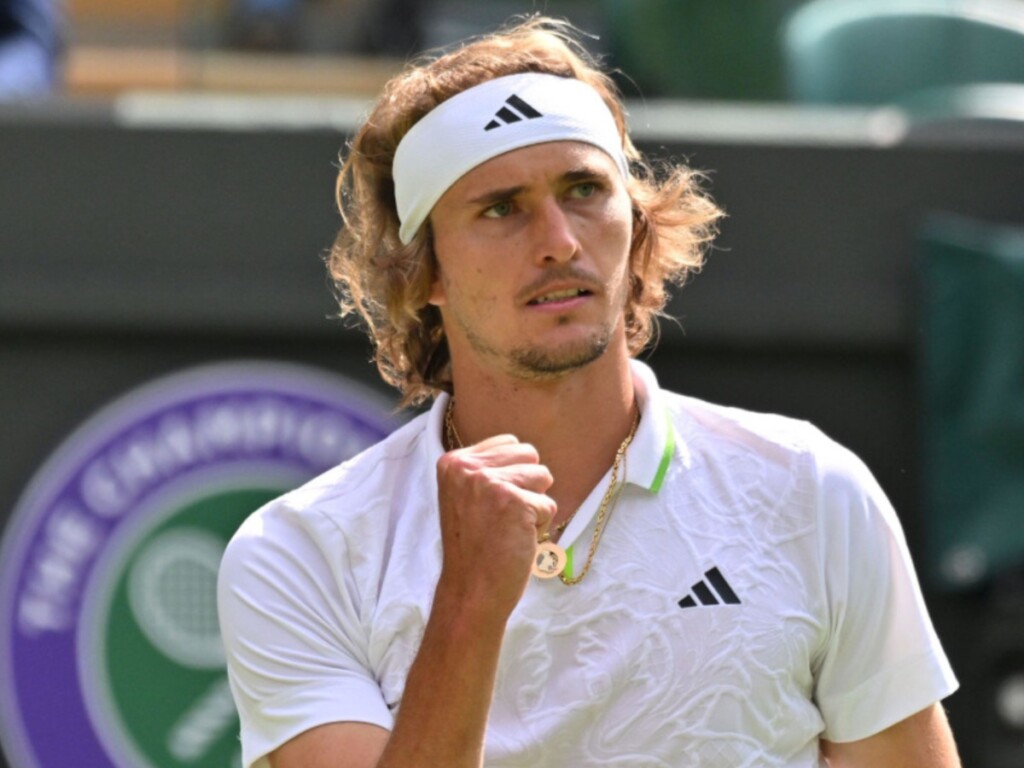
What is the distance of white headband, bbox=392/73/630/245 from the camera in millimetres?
2660

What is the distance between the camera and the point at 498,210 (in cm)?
266

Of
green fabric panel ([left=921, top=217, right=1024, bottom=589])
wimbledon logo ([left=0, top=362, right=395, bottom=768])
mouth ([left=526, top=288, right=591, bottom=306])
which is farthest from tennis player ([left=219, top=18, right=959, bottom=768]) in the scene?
green fabric panel ([left=921, top=217, right=1024, bottom=589])

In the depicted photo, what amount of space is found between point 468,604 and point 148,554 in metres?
2.44

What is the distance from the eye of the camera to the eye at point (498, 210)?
2646 millimetres

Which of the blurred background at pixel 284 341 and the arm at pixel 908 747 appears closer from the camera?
the arm at pixel 908 747

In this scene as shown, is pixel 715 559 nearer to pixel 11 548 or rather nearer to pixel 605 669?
pixel 605 669

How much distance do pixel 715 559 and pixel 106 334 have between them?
8.33 ft

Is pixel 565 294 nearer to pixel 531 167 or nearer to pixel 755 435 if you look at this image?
pixel 531 167

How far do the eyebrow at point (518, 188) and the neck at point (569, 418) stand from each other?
0.78ft

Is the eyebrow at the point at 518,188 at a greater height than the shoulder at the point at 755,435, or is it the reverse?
the eyebrow at the point at 518,188

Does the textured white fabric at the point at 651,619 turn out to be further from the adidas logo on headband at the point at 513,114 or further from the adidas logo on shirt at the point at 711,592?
the adidas logo on headband at the point at 513,114

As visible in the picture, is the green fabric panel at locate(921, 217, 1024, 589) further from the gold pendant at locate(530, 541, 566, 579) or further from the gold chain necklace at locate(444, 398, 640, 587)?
the gold pendant at locate(530, 541, 566, 579)

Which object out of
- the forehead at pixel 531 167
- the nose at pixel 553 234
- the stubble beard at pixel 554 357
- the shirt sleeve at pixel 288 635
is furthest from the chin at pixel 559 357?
the shirt sleeve at pixel 288 635

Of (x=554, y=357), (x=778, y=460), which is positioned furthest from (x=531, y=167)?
(x=778, y=460)
